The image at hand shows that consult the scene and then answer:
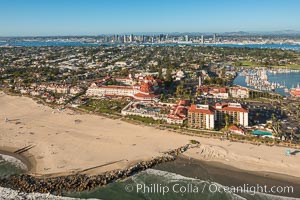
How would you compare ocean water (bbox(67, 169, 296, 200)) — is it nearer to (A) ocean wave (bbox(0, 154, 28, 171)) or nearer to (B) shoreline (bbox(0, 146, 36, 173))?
(B) shoreline (bbox(0, 146, 36, 173))

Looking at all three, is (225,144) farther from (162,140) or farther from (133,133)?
(133,133)

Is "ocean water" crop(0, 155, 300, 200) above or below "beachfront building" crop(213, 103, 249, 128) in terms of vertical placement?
below

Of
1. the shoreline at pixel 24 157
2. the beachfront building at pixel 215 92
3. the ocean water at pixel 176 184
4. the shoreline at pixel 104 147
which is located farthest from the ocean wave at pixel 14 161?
the beachfront building at pixel 215 92

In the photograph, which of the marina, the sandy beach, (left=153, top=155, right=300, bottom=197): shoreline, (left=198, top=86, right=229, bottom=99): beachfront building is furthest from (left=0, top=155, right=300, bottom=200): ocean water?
the marina

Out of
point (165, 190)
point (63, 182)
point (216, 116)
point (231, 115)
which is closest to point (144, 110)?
point (216, 116)

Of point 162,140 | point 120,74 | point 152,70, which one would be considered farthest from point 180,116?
point 152,70

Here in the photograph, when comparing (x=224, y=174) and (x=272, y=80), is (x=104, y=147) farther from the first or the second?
(x=272, y=80)
